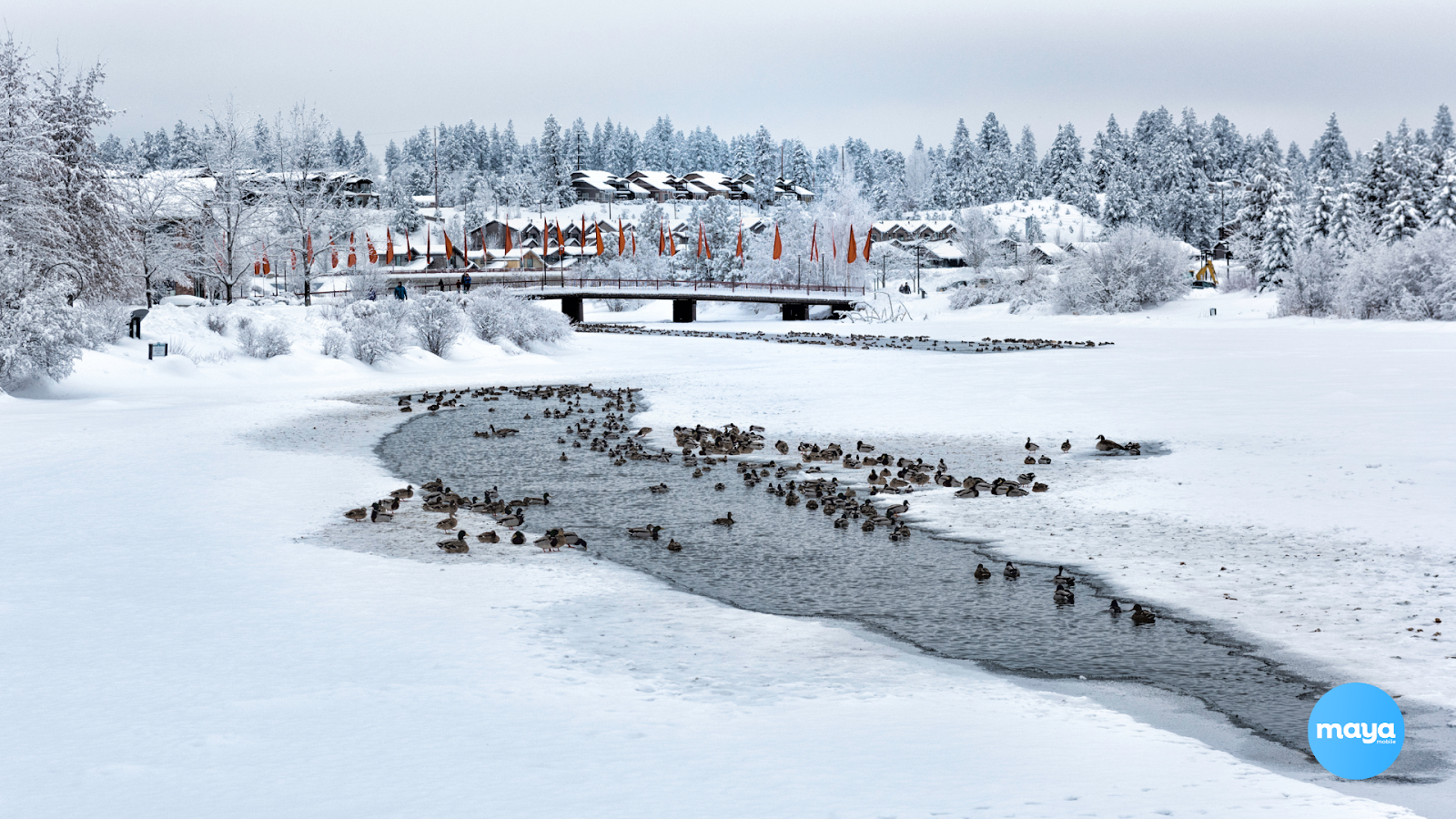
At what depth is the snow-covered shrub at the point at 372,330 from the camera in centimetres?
3619

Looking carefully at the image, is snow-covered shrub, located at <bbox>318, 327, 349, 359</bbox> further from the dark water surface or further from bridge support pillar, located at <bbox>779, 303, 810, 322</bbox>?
bridge support pillar, located at <bbox>779, 303, 810, 322</bbox>

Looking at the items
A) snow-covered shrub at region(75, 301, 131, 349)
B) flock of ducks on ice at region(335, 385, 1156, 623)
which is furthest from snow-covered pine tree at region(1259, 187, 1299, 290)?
snow-covered shrub at region(75, 301, 131, 349)

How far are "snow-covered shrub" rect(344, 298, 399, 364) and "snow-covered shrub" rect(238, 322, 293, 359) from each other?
80.6 inches

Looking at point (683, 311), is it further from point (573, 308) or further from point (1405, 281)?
point (1405, 281)

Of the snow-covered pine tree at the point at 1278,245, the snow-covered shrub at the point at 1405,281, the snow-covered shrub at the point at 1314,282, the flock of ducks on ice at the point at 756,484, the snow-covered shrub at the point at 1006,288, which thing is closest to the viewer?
the flock of ducks on ice at the point at 756,484

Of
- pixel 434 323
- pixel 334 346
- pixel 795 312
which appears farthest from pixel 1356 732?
pixel 795 312

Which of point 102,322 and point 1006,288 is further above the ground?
point 1006,288

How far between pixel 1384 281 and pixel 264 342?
50.8 meters

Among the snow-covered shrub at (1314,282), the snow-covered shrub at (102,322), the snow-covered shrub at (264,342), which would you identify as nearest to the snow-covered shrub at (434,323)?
the snow-covered shrub at (264,342)

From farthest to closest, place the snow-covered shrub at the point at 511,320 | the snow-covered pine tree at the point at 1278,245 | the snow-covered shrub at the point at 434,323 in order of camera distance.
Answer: the snow-covered pine tree at the point at 1278,245
the snow-covered shrub at the point at 511,320
the snow-covered shrub at the point at 434,323

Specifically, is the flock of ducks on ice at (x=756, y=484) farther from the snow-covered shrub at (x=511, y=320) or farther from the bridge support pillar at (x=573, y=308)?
the bridge support pillar at (x=573, y=308)

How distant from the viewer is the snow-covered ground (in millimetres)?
5648

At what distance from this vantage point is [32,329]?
82.0 ft

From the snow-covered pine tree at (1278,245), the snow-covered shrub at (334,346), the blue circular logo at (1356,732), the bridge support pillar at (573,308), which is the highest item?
the snow-covered pine tree at (1278,245)
